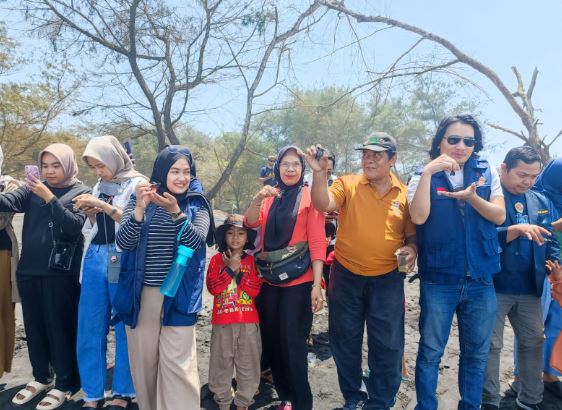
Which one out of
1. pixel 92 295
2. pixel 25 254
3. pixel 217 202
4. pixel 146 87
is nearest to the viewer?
pixel 92 295

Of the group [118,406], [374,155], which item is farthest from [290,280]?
[118,406]

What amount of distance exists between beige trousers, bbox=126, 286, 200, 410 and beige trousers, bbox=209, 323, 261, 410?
301 millimetres

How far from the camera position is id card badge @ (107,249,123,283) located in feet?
8.38

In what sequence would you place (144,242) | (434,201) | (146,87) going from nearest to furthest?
1. (144,242)
2. (434,201)
3. (146,87)

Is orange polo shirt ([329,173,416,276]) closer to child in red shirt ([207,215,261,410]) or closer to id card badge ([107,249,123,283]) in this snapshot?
child in red shirt ([207,215,261,410])

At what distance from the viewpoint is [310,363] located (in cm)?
366

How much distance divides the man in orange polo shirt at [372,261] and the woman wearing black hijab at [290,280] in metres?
0.20

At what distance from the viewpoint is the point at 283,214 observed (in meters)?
2.71

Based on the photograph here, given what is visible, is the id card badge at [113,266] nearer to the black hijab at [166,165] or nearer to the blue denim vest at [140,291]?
the blue denim vest at [140,291]

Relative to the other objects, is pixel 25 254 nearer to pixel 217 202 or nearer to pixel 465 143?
pixel 465 143

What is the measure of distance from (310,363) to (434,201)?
2087 millimetres

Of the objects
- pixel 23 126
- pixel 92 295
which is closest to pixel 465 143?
pixel 92 295

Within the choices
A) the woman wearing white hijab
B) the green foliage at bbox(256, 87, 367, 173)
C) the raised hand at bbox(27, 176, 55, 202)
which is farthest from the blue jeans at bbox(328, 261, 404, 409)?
the green foliage at bbox(256, 87, 367, 173)

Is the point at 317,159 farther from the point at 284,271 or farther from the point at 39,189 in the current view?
the point at 39,189
